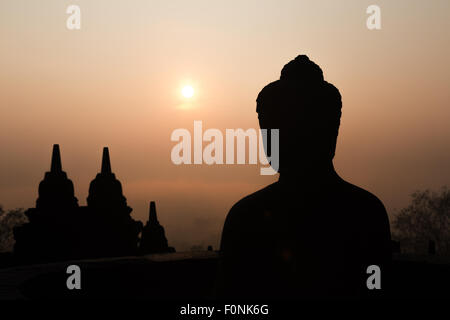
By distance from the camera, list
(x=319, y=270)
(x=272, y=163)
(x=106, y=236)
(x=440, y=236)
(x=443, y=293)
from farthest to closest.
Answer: (x=440, y=236)
(x=106, y=236)
(x=443, y=293)
(x=272, y=163)
(x=319, y=270)

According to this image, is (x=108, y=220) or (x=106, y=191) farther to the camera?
(x=106, y=191)

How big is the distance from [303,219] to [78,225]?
50.6ft

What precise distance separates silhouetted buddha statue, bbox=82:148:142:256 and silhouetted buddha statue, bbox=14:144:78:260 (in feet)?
2.22

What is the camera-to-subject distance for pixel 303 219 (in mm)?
5320

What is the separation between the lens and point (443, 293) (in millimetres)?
9188

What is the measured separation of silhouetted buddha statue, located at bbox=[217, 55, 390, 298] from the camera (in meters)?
5.26

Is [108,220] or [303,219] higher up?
[303,219]

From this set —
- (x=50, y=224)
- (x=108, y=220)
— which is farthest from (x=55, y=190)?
(x=108, y=220)

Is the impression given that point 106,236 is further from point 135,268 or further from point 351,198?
Result: point 351,198

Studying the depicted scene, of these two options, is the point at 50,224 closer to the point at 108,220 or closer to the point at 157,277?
the point at 108,220

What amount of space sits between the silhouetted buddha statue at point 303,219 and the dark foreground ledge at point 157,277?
3.75m

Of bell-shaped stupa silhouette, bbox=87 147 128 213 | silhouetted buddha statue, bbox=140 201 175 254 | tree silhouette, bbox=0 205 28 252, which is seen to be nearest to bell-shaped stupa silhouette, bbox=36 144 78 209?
bell-shaped stupa silhouette, bbox=87 147 128 213
